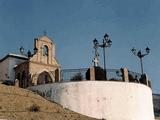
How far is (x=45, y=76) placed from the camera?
35594 mm

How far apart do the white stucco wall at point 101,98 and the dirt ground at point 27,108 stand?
1337 mm

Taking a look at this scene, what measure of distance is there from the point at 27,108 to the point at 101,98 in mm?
6472

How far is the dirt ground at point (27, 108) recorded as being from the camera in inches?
837

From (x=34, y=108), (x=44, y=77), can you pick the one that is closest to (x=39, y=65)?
(x=44, y=77)

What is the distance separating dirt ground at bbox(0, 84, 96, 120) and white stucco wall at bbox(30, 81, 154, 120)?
52.6 inches

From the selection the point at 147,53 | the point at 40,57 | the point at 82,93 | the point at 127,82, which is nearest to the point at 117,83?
the point at 127,82

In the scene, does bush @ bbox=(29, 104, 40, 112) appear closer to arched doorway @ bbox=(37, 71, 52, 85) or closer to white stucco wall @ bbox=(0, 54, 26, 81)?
arched doorway @ bbox=(37, 71, 52, 85)

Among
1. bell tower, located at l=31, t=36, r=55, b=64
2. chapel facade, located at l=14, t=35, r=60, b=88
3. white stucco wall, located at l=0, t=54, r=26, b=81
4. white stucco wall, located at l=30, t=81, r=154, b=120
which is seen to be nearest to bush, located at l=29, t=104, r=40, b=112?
white stucco wall, located at l=30, t=81, r=154, b=120

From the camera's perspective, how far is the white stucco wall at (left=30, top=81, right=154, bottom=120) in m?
26.4

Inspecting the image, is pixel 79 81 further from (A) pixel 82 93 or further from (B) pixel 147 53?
(B) pixel 147 53

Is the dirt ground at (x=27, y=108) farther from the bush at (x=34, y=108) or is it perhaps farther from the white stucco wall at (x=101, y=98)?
the white stucco wall at (x=101, y=98)

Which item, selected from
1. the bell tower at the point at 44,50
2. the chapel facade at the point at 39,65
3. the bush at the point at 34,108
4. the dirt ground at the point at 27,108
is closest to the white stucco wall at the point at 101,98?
the dirt ground at the point at 27,108

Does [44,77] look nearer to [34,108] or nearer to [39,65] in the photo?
[39,65]

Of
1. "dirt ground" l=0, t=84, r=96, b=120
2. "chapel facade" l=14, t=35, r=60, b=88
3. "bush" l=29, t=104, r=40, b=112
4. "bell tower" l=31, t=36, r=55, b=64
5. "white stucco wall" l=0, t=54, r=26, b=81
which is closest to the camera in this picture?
"dirt ground" l=0, t=84, r=96, b=120
